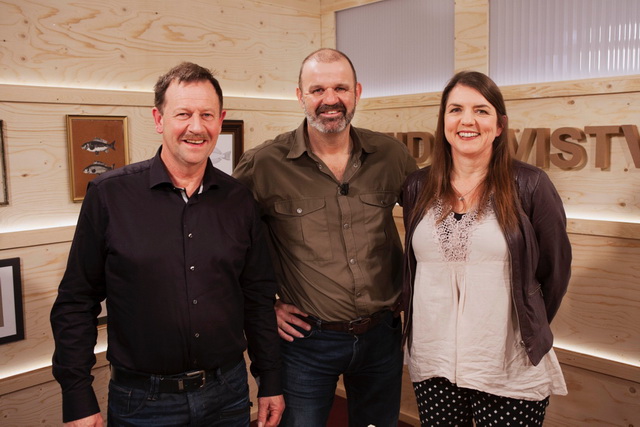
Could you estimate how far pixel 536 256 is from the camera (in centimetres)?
223

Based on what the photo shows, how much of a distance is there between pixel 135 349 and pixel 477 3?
2850 millimetres

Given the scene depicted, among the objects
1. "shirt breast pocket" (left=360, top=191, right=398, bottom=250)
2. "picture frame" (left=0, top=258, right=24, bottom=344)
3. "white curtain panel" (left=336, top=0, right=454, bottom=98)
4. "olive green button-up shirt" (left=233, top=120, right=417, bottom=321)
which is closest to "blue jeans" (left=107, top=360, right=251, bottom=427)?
"olive green button-up shirt" (left=233, top=120, right=417, bottom=321)

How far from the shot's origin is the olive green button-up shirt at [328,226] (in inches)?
101

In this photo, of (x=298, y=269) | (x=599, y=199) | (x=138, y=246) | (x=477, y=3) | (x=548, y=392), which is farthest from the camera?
(x=477, y=3)

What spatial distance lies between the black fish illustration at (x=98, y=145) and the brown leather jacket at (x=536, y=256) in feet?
7.32

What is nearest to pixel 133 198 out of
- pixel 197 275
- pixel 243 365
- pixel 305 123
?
pixel 197 275

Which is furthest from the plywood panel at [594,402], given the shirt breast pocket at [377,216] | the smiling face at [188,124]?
the smiling face at [188,124]

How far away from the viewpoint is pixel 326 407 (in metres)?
2.68

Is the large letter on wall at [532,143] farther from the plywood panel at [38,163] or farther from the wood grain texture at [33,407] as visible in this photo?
the wood grain texture at [33,407]

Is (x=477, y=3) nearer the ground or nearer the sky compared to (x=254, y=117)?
nearer the sky

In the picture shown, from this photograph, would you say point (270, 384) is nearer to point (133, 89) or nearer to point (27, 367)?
point (27, 367)

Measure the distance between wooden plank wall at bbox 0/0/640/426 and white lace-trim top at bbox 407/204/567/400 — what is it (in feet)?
4.16

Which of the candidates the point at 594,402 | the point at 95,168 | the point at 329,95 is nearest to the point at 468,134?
the point at 329,95

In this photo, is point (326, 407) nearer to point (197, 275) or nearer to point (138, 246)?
point (197, 275)
